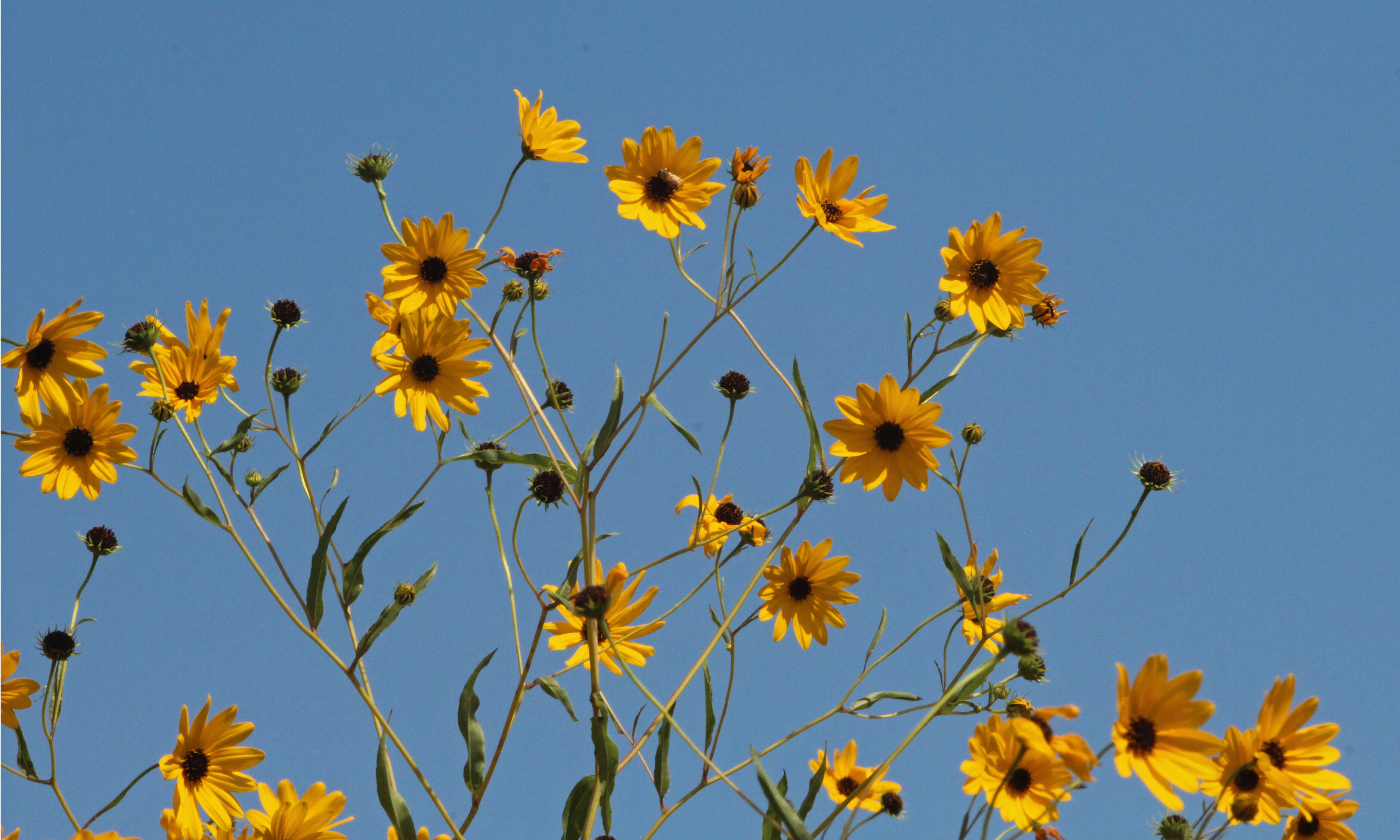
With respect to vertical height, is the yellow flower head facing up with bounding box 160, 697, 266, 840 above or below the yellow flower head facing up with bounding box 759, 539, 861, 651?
below

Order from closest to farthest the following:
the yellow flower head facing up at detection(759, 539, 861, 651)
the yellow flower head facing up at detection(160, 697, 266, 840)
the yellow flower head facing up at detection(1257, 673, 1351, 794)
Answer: the yellow flower head facing up at detection(1257, 673, 1351, 794), the yellow flower head facing up at detection(160, 697, 266, 840), the yellow flower head facing up at detection(759, 539, 861, 651)

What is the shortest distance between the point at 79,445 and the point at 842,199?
1697 millimetres

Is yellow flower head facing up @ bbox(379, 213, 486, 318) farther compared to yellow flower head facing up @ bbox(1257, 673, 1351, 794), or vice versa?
yellow flower head facing up @ bbox(379, 213, 486, 318)

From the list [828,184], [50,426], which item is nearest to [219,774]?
[50,426]

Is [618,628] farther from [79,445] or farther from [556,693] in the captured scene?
[79,445]

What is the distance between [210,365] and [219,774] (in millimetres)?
A: 878

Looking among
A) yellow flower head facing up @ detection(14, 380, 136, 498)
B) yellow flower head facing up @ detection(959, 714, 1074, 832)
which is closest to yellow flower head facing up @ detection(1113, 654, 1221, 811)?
yellow flower head facing up @ detection(959, 714, 1074, 832)

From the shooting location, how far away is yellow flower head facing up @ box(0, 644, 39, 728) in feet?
6.75

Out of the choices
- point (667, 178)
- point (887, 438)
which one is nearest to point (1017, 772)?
point (887, 438)

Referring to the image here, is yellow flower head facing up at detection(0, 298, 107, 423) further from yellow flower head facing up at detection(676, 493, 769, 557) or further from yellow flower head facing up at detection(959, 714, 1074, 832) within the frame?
yellow flower head facing up at detection(959, 714, 1074, 832)

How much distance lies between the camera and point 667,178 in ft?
7.22

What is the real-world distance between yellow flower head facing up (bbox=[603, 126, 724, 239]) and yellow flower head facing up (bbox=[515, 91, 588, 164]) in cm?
11

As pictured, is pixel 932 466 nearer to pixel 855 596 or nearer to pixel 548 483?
pixel 855 596

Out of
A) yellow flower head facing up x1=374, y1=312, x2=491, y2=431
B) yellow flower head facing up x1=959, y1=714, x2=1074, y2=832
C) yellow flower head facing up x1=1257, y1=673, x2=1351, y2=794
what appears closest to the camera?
yellow flower head facing up x1=959, y1=714, x2=1074, y2=832
